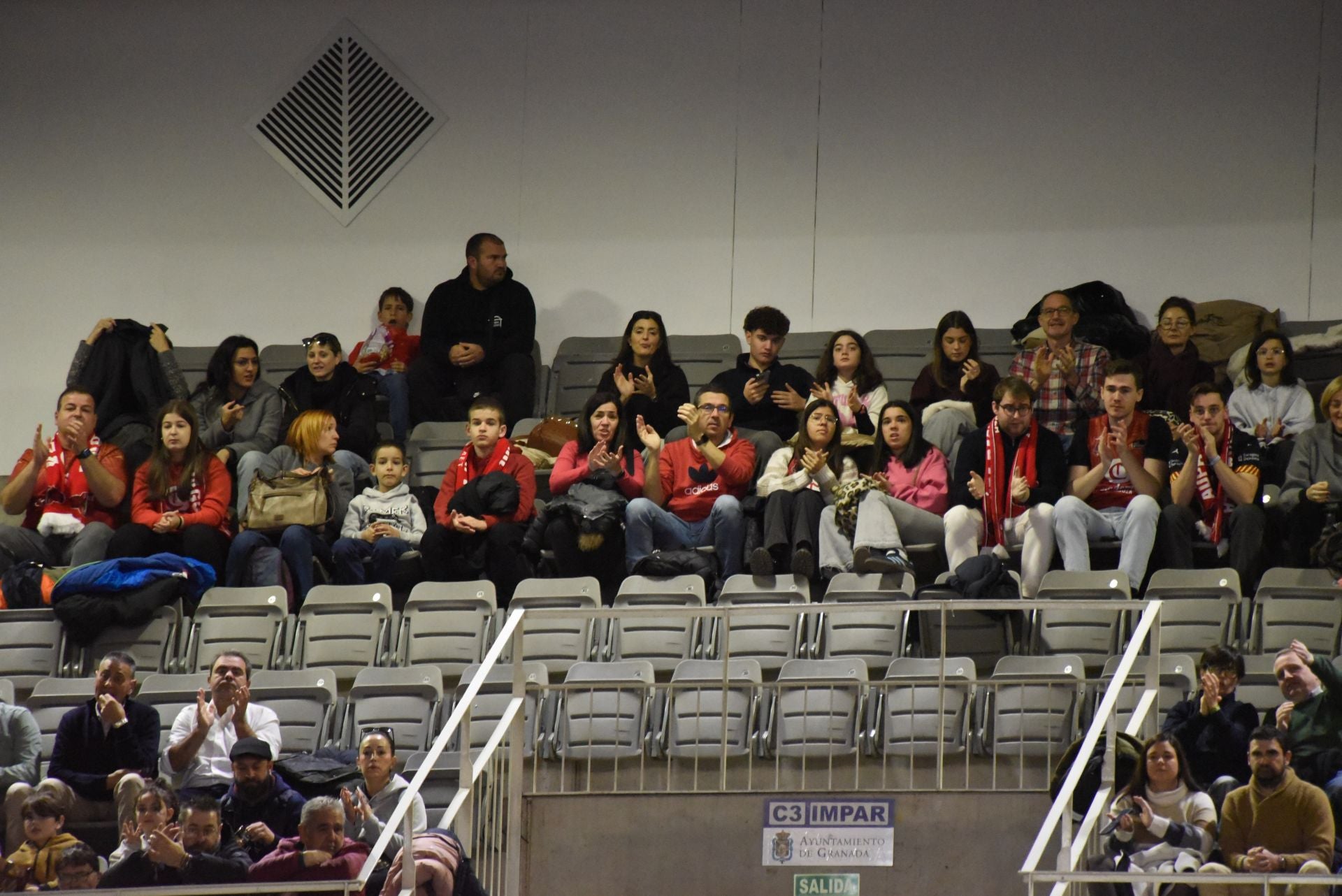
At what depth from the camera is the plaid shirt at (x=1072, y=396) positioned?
28.6 feet

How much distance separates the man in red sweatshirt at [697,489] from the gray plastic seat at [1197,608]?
179 centimetres

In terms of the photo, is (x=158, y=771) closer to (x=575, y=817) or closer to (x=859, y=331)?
(x=575, y=817)

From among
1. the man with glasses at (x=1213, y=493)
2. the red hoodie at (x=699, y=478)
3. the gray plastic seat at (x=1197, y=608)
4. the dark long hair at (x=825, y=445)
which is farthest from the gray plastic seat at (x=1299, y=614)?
the red hoodie at (x=699, y=478)

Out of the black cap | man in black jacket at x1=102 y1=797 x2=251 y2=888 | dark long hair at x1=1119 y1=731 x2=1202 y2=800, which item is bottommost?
man in black jacket at x1=102 y1=797 x2=251 y2=888

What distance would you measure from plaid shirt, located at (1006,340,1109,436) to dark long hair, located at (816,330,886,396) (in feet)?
2.22

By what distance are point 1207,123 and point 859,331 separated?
2.14 m

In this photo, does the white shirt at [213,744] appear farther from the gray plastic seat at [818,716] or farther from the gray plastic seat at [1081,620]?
the gray plastic seat at [1081,620]

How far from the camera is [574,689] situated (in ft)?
22.7

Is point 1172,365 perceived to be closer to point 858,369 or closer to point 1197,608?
point 858,369

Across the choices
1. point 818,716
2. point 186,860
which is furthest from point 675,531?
point 186,860

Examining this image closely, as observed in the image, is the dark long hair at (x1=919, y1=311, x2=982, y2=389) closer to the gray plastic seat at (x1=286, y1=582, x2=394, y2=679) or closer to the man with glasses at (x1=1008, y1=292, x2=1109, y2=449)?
the man with glasses at (x1=1008, y1=292, x2=1109, y2=449)

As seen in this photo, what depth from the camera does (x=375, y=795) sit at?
6453mm

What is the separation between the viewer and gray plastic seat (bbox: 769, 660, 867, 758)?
678cm

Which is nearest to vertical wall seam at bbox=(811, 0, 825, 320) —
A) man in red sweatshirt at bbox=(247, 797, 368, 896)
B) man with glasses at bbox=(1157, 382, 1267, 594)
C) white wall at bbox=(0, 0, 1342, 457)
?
white wall at bbox=(0, 0, 1342, 457)
